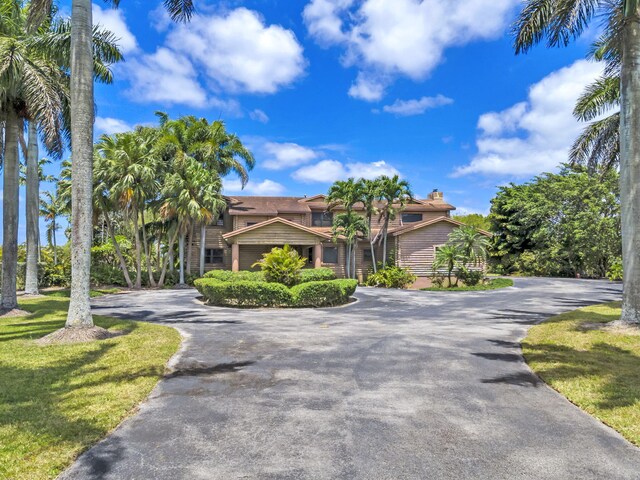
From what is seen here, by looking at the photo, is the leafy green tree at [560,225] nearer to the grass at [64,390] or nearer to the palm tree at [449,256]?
the palm tree at [449,256]

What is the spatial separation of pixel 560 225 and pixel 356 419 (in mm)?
37644

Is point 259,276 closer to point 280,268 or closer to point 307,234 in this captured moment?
point 280,268

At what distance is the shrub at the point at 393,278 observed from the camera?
2812 cm

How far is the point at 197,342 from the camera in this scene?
9.73m

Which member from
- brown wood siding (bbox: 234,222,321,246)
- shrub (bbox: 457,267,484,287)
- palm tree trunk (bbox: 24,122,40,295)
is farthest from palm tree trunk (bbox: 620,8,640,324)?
palm tree trunk (bbox: 24,122,40,295)

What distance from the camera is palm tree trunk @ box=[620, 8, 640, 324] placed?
1059 centimetres

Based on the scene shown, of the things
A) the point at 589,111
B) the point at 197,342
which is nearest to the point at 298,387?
the point at 197,342

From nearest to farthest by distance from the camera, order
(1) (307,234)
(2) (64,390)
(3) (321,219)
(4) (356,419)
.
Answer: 1. (4) (356,419)
2. (2) (64,390)
3. (1) (307,234)
4. (3) (321,219)

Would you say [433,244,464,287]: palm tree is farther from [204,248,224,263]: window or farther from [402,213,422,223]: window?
[204,248,224,263]: window

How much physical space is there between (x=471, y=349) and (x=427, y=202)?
30171 mm

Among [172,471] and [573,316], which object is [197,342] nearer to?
[172,471]

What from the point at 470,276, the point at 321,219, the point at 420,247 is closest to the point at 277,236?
the point at 321,219

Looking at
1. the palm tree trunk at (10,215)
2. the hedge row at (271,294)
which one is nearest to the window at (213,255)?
the hedge row at (271,294)

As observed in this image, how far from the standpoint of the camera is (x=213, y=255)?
109 ft
